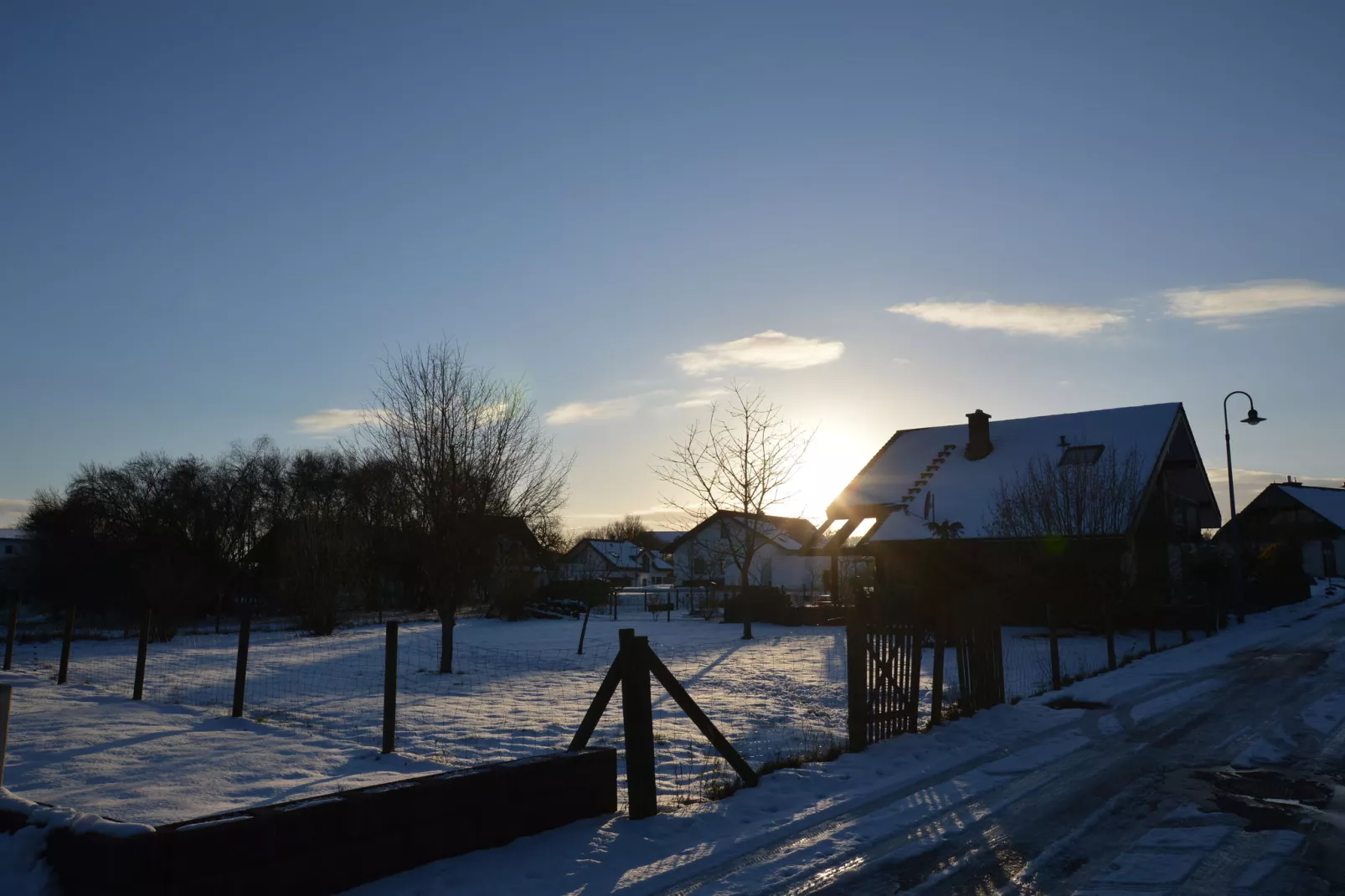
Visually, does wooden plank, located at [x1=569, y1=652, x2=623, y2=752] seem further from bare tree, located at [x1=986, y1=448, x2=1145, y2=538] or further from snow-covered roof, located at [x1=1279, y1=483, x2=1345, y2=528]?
snow-covered roof, located at [x1=1279, y1=483, x2=1345, y2=528]

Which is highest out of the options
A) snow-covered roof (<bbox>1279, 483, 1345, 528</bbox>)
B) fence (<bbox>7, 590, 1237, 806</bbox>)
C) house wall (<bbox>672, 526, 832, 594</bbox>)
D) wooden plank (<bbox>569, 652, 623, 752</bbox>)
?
snow-covered roof (<bbox>1279, 483, 1345, 528</bbox>)

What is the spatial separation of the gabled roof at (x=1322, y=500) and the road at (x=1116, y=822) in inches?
2789

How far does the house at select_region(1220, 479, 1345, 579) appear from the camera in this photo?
68500 millimetres

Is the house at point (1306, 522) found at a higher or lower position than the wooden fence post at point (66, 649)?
higher

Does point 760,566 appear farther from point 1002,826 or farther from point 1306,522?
point 1002,826

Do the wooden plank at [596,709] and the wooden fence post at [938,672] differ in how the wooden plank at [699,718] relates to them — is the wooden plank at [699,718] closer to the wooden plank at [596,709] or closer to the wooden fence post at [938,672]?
the wooden plank at [596,709]

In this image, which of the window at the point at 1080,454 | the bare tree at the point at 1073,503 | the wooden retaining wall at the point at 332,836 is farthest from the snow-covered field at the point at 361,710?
the window at the point at 1080,454

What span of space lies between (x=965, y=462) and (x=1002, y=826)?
31.7 meters

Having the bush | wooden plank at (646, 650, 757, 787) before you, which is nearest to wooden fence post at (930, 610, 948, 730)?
wooden plank at (646, 650, 757, 787)

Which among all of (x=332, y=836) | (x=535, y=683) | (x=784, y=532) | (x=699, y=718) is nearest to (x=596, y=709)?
(x=699, y=718)

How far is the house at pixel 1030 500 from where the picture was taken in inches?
1042

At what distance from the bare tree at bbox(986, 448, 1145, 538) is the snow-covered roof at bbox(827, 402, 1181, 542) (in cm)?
213

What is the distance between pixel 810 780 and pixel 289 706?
862 cm

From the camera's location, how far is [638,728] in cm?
702
